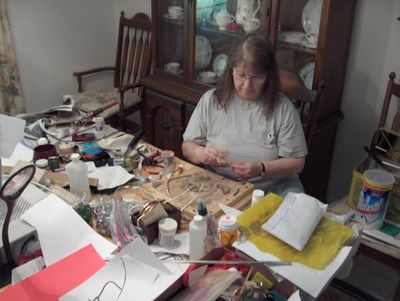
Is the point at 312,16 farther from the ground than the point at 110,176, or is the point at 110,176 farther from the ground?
the point at 312,16

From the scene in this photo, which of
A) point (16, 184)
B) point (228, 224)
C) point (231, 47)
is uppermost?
point (231, 47)

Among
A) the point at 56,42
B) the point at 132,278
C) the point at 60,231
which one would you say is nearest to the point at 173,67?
the point at 56,42

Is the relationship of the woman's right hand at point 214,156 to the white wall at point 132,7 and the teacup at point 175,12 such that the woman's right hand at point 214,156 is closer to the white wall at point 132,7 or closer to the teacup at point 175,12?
the teacup at point 175,12

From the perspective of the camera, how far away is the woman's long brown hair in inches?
65.2

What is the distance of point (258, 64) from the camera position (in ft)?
5.44

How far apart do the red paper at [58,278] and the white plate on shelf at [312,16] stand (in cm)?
156

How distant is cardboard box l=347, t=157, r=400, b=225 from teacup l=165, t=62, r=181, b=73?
1369mm

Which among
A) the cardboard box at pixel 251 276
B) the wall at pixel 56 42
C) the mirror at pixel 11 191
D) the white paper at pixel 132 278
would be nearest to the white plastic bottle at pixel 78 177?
the mirror at pixel 11 191

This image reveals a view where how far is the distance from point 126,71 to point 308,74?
168 cm

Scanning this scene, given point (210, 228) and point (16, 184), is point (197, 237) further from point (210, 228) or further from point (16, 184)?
point (16, 184)

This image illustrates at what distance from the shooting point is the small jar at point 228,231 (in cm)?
118

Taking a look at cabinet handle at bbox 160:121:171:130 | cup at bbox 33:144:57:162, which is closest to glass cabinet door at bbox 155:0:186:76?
cabinet handle at bbox 160:121:171:130

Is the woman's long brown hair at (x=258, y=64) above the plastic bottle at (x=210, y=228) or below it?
above

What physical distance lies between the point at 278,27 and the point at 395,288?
141 centimetres
